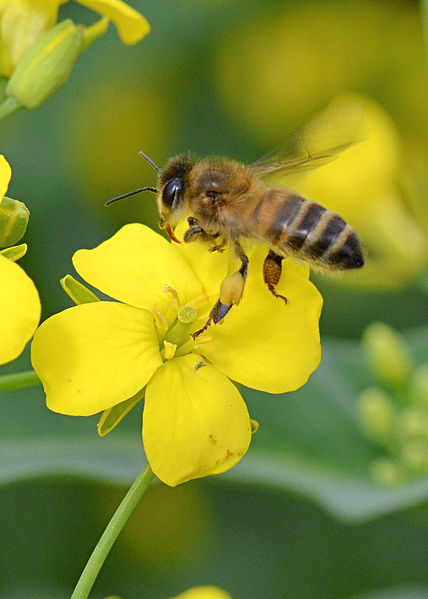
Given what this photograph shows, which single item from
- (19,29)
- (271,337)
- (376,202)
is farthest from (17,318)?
(376,202)

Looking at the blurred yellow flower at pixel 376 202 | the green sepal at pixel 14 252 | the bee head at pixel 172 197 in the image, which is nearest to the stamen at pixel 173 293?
the bee head at pixel 172 197

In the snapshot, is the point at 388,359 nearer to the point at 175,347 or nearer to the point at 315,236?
the point at 315,236

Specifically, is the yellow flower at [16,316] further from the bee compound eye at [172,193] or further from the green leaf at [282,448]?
the green leaf at [282,448]

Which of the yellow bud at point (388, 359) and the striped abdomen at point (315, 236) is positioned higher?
the striped abdomen at point (315, 236)

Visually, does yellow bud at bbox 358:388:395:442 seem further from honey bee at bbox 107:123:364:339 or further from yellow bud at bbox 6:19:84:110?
yellow bud at bbox 6:19:84:110

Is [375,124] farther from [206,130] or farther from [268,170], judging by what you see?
[268,170]

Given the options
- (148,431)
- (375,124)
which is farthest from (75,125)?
(148,431)
